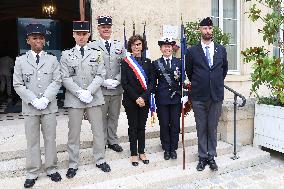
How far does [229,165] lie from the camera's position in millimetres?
4566

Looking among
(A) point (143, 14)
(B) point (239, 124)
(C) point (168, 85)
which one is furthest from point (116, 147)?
(A) point (143, 14)

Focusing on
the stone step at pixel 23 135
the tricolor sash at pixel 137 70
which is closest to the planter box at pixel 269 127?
the stone step at pixel 23 135

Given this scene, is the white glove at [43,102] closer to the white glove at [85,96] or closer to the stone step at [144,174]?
the white glove at [85,96]

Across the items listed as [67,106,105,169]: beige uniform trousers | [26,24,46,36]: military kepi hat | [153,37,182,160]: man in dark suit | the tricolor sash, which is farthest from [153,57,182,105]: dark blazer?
[26,24,46,36]: military kepi hat

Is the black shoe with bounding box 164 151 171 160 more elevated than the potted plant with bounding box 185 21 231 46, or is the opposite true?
the potted plant with bounding box 185 21 231 46

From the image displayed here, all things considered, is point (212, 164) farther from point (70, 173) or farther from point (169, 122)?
point (70, 173)

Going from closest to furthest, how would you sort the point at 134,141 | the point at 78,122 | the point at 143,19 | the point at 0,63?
1. the point at 78,122
2. the point at 134,141
3. the point at 143,19
4. the point at 0,63

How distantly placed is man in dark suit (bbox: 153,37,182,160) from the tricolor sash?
26cm

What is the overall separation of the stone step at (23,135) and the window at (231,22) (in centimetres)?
351

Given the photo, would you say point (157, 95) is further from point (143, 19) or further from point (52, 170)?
point (143, 19)

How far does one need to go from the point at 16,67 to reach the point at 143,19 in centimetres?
383

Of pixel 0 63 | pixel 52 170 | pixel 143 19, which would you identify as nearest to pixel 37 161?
pixel 52 170

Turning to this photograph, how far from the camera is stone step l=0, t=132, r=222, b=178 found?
12.8ft

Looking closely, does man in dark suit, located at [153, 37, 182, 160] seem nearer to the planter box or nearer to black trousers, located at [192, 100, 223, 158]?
black trousers, located at [192, 100, 223, 158]
